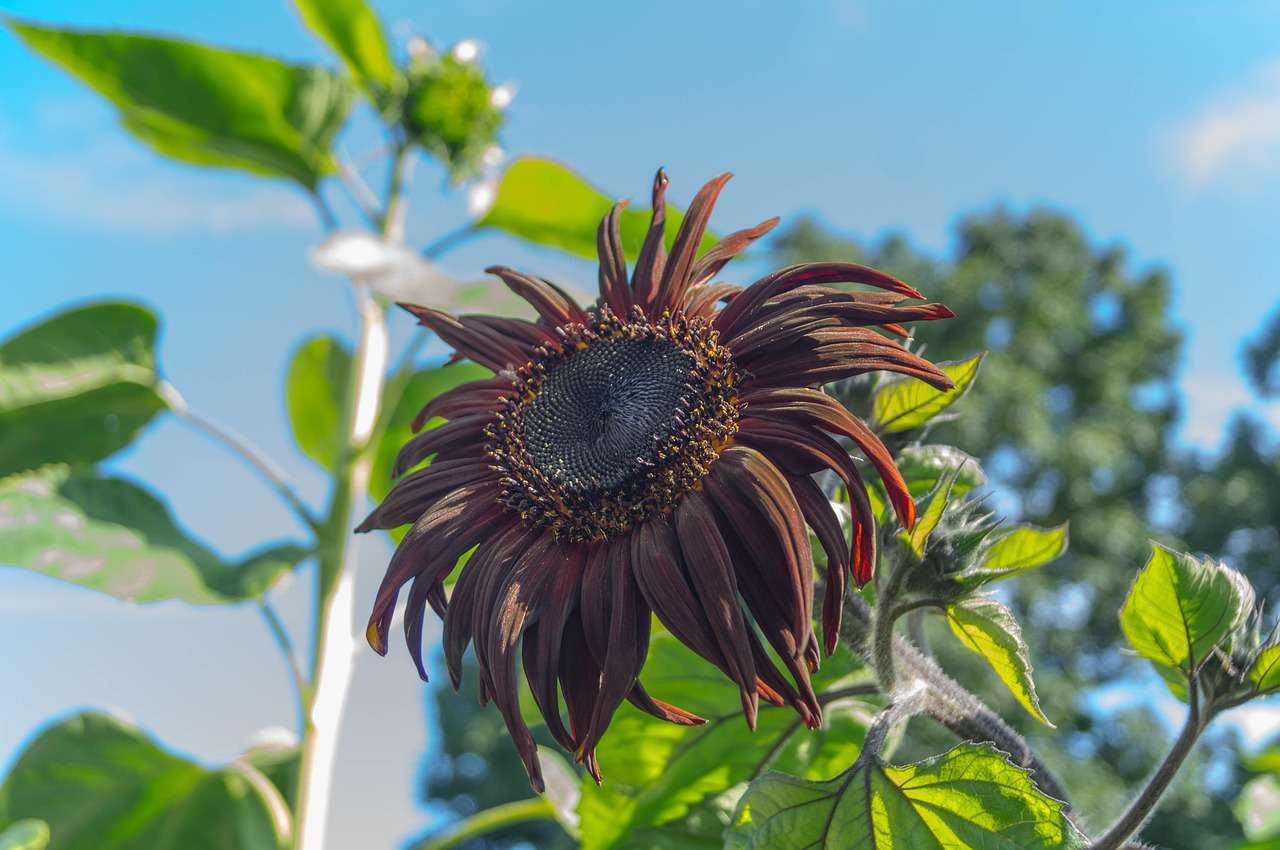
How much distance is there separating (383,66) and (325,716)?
153 centimetres

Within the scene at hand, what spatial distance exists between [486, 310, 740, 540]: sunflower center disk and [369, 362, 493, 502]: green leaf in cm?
125

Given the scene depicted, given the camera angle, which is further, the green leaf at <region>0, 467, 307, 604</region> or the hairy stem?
the green leaf at <region>0, 467, 307, 604</region>

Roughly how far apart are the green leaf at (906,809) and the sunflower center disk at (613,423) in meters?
0.23

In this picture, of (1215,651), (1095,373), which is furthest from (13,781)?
(1095,373)

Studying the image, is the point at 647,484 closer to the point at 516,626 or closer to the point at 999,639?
the point at 516,626

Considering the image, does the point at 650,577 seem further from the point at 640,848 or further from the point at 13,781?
the point at 13,781

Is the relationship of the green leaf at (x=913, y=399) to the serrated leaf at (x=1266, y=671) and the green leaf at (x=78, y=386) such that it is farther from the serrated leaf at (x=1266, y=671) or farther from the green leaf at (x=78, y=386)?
the green leaf at (x=78, y=386)

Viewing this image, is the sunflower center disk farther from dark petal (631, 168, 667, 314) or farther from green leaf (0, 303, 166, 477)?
green leaf (0, 303, 166, 477)

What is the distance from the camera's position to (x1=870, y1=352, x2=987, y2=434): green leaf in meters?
0.80

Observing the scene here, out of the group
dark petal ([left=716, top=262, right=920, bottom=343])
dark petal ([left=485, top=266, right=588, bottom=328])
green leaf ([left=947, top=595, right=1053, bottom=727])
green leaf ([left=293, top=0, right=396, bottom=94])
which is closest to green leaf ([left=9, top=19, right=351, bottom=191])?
green leaf ([left=293, top=0, right=396, bottom=94])

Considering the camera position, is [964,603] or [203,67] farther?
[203,67]

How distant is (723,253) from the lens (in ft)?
2.74

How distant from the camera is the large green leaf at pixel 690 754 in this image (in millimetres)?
920

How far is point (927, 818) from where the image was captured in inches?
25.7
